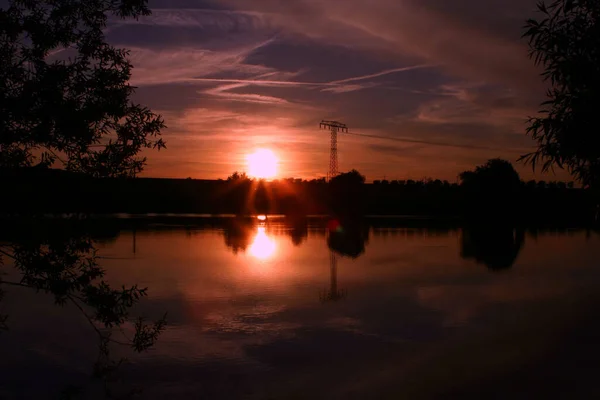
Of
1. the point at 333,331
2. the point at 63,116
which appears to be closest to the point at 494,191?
the point at 333,331

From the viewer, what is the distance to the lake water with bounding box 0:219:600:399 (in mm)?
13406

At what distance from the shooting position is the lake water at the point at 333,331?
13.4m

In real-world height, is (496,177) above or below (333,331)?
above

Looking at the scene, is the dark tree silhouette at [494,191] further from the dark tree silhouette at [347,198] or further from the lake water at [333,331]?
the lake water at [333,331]

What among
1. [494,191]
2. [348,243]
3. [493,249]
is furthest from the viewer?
[494,191]

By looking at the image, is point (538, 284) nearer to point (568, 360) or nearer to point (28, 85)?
point (568, 360)

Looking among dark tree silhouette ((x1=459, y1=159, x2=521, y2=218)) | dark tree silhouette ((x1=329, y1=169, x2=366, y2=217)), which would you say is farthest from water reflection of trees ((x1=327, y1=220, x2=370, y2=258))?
dark tree silhouette ((x1=329, y1=169, x2=366, y2=217))

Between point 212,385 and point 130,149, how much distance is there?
219 inches

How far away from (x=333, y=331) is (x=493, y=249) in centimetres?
3041

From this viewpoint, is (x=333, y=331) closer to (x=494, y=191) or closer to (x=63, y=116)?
(x=63, y=116)

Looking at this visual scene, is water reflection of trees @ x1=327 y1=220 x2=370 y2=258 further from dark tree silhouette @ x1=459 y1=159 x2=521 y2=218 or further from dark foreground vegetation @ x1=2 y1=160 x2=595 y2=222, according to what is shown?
dark tree silhouette @ x1=459 y1=159 x2=521 y2=218

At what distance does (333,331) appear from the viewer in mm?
18094

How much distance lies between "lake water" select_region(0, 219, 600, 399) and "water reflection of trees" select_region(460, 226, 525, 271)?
1.05 meters

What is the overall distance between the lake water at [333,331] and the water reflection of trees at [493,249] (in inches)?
41.2
